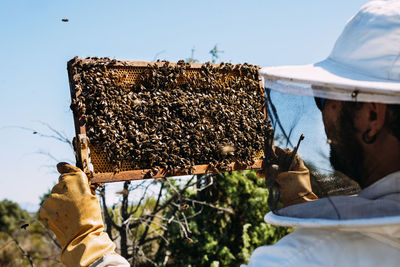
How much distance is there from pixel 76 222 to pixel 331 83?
6.16 feet

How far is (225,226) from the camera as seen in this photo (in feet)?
26.7

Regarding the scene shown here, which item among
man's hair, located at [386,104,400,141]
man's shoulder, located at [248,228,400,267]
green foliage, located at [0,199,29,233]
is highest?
man's hair, located at [386,104,400,141]

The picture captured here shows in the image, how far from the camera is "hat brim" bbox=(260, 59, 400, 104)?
1.51 m

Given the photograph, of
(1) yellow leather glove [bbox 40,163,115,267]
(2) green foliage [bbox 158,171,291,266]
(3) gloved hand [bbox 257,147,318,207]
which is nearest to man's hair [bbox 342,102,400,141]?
(3) gloved hand [bbox 257,147,318,207]

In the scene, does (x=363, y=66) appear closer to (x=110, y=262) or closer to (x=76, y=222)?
(x=110, y=262)

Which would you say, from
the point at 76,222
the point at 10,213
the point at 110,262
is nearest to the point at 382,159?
the point at 110,262

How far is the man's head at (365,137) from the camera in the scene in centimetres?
162

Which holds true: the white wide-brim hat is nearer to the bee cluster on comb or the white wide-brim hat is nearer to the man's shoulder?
the man's shoulder

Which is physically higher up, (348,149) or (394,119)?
(394,119)

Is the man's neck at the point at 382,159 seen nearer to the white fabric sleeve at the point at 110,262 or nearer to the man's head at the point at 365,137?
the man's head at the point at 365,137

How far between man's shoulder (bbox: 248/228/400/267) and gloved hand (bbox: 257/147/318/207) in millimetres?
442

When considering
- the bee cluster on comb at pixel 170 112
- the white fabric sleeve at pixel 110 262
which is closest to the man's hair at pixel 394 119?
the white fabric sleeve at pixel 110 262

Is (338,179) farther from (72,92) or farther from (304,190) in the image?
(72,92)

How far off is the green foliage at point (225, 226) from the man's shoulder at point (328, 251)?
239 inches
